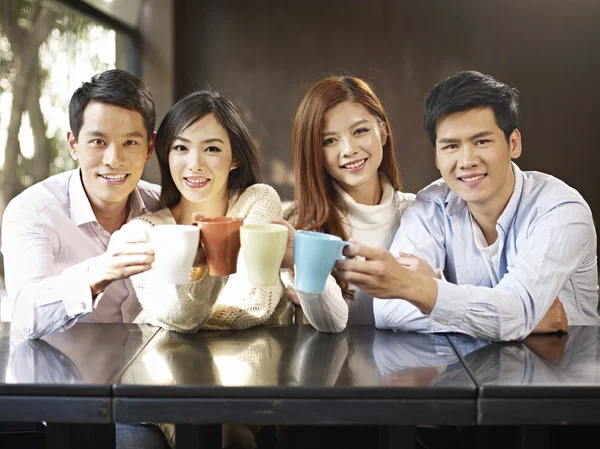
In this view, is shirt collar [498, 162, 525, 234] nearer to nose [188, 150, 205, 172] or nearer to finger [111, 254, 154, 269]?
nose [188, 150, 205, 172]

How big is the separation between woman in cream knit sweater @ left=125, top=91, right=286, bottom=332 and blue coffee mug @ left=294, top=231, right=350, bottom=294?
1.23 ft

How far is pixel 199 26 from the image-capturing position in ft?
18.3

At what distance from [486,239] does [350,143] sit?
45 centimetres

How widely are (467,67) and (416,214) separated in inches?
154

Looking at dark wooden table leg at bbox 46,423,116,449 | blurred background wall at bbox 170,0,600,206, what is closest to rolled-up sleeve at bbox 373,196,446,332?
dark wooden table leg at bbox 46,423,116,449

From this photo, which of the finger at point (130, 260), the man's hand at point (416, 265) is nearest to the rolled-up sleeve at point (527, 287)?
the man's hand at point (416, 265)

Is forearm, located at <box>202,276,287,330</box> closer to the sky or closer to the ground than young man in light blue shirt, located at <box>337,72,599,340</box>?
closer to the ground

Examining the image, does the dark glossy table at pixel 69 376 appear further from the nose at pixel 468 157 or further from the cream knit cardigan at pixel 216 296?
the nose at pixel 468 157

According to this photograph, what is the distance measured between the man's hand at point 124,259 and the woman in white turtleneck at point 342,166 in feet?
2.12

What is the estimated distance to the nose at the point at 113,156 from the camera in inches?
74.4

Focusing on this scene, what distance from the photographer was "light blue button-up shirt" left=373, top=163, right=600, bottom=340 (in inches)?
57.5

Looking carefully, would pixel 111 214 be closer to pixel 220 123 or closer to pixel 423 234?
pixel 220 123

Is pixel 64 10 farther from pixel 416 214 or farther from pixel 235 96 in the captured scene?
pixel 416 214

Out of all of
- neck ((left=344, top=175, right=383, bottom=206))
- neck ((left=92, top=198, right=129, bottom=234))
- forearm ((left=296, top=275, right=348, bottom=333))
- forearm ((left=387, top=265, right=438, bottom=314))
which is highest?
neck ((left=344, top=175, right=383, bottom=206))
